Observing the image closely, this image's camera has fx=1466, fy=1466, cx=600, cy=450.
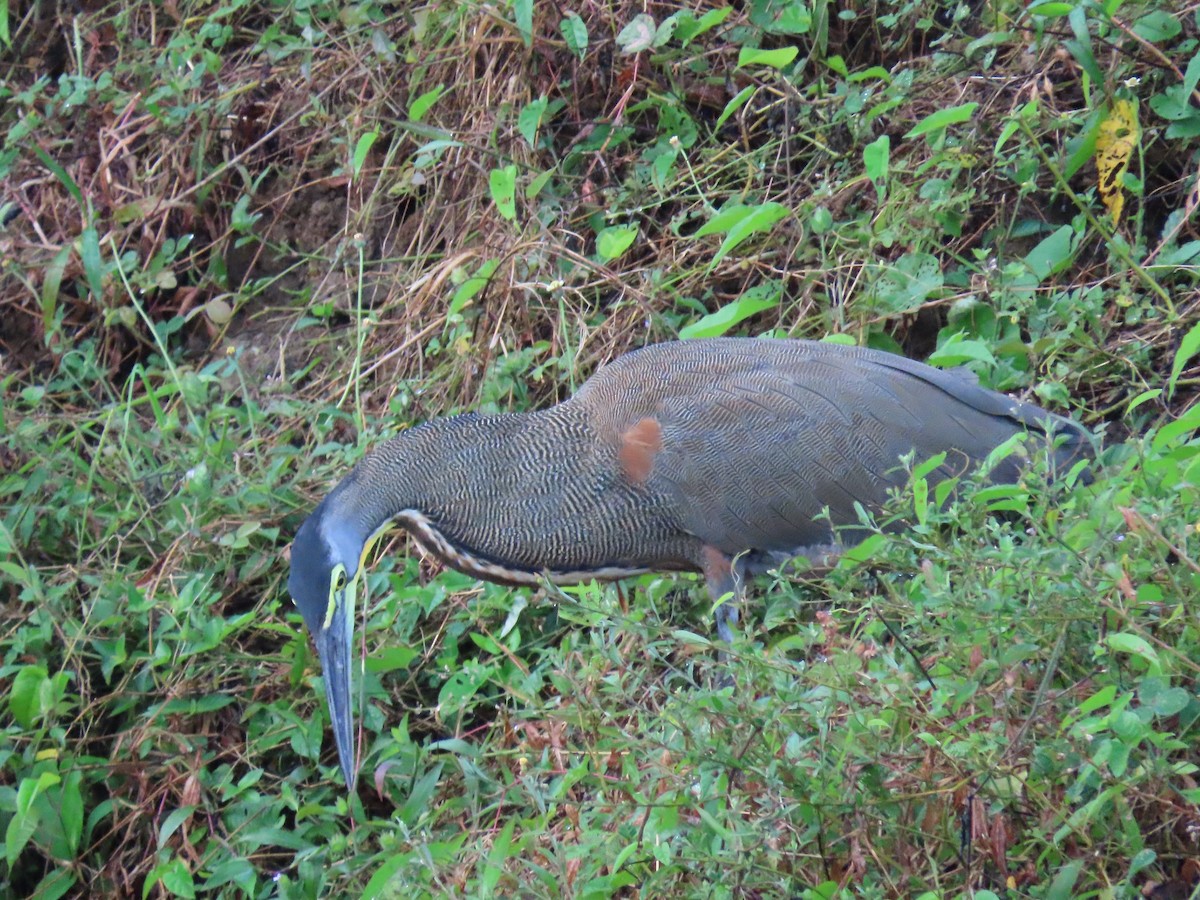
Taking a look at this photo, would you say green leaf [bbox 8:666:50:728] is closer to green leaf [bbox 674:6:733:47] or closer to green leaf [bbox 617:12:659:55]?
green leaf [bbox 617:12:659:55]

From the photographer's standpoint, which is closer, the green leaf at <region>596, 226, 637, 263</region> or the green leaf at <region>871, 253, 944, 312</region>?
the green leaf at <region>871, 253, 944, 312</region>

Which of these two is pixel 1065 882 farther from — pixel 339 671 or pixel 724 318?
pixel 724 318

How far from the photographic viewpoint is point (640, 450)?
12.7ft

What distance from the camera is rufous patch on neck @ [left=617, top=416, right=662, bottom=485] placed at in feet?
12.7

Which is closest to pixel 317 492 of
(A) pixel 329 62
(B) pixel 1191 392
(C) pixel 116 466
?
(C) pixel 116 466

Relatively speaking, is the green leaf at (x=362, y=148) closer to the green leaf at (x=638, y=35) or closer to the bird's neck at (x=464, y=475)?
the green leaf at (x=638, y=35)

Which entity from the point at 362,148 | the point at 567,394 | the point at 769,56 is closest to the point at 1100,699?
the point at 567,394

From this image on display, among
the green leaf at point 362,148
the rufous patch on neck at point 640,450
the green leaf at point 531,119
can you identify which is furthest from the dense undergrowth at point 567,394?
the rufous patch on neck at point 640,450

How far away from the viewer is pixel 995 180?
4.90 metres

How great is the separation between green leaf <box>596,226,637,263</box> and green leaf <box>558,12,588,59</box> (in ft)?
2.62

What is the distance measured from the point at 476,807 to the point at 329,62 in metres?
3.95

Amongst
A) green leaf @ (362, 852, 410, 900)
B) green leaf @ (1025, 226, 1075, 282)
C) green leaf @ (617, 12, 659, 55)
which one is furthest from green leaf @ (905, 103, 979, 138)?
green leaf @ (362, 852, 410, 900)

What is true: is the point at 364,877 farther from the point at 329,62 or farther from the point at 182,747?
the point at 329,62

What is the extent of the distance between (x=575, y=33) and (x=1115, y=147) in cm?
202
